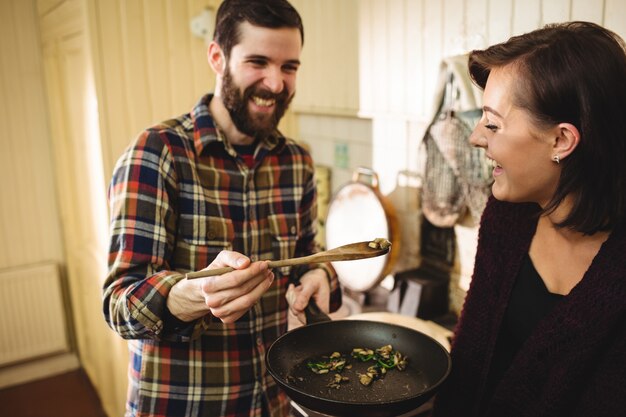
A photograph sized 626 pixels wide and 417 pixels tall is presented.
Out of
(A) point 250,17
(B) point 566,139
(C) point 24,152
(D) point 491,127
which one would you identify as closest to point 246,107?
(A) point 250,17

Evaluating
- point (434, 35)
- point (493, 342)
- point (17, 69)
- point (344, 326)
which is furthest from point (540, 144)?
point (17, 69)

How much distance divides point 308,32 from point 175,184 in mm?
1534

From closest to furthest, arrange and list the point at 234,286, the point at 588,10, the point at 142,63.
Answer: the point at 234,286 → the point at 588,10 → the point at 142,63

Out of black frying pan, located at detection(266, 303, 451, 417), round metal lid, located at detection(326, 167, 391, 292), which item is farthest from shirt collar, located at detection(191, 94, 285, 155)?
round metal lid, located at detection(326, 167, 391, 292)

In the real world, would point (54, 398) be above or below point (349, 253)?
below

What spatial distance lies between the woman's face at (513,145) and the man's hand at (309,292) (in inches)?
20.4

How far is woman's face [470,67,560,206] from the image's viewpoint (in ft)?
3.43

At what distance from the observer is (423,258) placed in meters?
2.15

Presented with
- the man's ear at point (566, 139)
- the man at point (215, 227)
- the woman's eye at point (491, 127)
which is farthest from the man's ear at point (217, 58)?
the man's ear at point (566, 139)

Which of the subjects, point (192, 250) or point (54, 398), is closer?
point (192, 250)

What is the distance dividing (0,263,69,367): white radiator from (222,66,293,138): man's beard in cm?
255

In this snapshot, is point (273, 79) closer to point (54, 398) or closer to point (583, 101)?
point (583, 101)

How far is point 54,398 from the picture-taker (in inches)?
131

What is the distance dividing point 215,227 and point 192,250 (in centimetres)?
8
